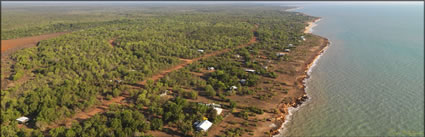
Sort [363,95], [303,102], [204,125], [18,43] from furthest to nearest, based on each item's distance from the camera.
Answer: [18,43], [363,95], [303,102], [204,125]

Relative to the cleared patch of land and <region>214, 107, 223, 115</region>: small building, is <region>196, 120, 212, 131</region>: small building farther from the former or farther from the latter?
the cleared patch of land


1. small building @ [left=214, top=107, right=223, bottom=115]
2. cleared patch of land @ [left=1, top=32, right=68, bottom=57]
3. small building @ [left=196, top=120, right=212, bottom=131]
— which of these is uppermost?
cleared patch of land @ [left=1, top=32, right=68, bottom=57]

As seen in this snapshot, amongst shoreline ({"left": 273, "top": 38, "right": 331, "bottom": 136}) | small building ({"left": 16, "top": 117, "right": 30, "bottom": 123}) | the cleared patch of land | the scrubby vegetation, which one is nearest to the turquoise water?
shoreline ({"left": 273, "top": 38, "right": 331, "bottom": 136})

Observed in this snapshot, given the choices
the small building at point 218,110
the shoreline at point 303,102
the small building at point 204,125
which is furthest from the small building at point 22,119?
the shoreline at point 303,102

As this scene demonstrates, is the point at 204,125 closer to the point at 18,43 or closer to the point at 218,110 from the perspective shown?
the point at 218,110

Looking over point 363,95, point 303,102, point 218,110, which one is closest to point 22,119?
point 218,110

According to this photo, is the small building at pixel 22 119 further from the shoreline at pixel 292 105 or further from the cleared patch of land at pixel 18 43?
the cleared patch of land at pixel 18 43

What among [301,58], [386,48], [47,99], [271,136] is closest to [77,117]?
[47,99]

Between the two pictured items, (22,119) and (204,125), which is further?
(22,119)
